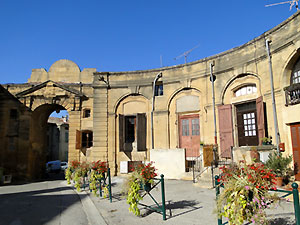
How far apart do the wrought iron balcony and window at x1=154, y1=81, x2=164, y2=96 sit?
796 centimetres

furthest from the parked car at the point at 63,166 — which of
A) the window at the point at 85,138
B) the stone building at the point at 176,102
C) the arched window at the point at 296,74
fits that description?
the arched window at the point at 296,74

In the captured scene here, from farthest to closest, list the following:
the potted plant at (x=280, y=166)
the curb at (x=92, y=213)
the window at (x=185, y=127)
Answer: the window at (x=185, y=127) < the potted plant at (x=280, y=166) < the curb at (x=92, y=213)

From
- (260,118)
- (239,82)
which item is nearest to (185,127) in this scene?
(239,82)

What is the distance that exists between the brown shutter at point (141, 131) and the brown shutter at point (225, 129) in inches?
202

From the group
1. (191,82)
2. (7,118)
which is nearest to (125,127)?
(191,82)

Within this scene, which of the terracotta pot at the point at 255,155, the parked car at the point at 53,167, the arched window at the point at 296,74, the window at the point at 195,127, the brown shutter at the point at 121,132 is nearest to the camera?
the terracotta pot at the point at 255,155

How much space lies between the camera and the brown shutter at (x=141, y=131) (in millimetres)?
15294

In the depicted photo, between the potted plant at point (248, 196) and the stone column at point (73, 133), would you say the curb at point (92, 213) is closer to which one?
the potted plant at point (248, 196)

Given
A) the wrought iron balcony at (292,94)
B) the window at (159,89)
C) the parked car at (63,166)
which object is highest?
the window at (159,89)

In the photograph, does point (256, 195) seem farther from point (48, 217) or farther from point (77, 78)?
point (77, 78)

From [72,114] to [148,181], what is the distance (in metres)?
12.9

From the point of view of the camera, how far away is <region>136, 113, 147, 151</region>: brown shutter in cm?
1529

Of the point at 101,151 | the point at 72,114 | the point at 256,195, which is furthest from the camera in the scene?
the point at 72,114

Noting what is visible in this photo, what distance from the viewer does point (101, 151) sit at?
16.0 m
